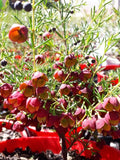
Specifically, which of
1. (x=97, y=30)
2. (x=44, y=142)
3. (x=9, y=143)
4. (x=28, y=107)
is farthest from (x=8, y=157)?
(x=97, y=30)

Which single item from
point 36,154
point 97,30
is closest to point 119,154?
point 36,154

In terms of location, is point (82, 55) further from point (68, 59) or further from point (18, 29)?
point (18, 29)

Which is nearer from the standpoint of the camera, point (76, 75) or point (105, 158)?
point (76, 75)

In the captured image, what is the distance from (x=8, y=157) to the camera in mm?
1107

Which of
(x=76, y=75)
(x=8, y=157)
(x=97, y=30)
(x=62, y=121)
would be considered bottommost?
(x=8, y=157)

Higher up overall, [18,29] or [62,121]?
[18,29]

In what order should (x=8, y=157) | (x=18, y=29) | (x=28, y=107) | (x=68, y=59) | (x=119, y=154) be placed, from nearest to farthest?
1. (x=18, y=29)
2. (x=28, y=107)
3. (x=68, y=59)
4. (x=119, y=154)
5. (x=8, y=157)

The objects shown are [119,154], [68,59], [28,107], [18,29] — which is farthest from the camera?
[119,154]

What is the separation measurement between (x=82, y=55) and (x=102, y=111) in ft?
1.22

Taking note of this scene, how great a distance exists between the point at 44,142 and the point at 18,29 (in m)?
0.76

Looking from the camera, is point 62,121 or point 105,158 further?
point 105,158

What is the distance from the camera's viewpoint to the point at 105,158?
38.0 inches

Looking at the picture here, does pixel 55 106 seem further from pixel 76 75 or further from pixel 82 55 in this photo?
pixel 82 55

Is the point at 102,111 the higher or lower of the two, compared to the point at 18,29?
lower
